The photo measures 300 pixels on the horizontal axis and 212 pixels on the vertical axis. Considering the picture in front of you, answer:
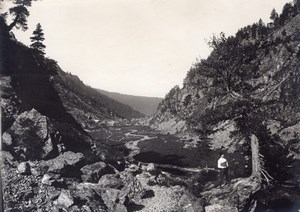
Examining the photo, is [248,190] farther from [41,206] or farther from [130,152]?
[130,152]

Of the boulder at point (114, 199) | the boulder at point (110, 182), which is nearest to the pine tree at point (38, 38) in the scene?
the boulder at point (110, 182)

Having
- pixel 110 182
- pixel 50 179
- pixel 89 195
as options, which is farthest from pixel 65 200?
pixel 110 182

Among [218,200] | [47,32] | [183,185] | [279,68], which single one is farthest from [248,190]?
[279,68]

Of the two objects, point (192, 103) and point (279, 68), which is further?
point (192, 103)

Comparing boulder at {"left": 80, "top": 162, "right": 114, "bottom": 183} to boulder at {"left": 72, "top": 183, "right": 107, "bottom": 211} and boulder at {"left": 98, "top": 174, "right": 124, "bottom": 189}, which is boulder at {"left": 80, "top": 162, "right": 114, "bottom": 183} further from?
boulder at {"left": 72, "top": 183, "right": 107, "bottom": 211}

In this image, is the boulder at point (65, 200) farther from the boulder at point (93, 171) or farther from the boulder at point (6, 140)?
the boulder at point (6, 140)

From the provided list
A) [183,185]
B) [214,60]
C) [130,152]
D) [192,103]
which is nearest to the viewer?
[214,60]
